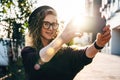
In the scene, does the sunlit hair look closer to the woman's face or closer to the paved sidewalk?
the woman's face

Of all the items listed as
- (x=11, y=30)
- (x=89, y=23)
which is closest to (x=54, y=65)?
(x=89, y=23)

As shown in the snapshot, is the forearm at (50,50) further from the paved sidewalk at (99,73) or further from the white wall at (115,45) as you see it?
the white wall at (115,45)

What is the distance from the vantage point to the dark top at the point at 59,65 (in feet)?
8.21

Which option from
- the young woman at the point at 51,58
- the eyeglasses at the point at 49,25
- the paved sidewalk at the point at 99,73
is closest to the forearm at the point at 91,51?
the young woman at the point at 51,58

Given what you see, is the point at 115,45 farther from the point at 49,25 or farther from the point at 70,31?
the point at 70,31

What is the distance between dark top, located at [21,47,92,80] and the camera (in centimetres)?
250

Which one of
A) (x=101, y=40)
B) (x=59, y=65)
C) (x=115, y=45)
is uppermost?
(x=101, y=40)

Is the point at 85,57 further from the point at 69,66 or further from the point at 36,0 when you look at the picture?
the point at 36,0

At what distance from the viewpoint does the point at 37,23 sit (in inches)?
103

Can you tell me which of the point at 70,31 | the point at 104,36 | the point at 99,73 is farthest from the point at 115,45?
the point at 70,31

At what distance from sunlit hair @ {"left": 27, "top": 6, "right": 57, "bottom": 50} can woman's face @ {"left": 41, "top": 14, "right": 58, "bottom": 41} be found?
1.5 inches

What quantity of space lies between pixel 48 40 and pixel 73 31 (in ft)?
2.25

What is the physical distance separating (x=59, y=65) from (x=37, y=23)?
39 centimetres

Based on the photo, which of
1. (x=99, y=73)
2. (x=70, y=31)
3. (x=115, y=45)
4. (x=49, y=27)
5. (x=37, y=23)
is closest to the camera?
(x=70, y=31)
